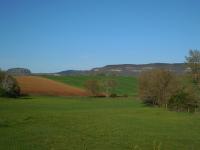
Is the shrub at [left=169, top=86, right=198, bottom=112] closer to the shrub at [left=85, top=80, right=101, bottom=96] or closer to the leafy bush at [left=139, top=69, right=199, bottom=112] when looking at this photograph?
the leafy bush at [left=139, top=69, right=199, bottom=112]

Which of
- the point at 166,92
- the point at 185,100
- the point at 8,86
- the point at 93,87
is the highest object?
the point at 8,86

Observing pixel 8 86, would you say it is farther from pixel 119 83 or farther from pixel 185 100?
pixel 119 83

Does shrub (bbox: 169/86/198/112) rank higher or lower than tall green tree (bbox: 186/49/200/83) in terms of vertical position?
lower

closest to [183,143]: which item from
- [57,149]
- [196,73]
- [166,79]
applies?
[57,149]

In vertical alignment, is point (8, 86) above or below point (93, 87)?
above

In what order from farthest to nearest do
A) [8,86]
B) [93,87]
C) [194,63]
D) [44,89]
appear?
1. [93,87]
2. [44,89]
3. [8,86]
4. [194,63]

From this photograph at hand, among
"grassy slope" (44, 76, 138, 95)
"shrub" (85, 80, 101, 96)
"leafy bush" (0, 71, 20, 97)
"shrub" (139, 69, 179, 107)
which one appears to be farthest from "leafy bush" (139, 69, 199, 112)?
"grassy slope" (44, 76, 138, 95)

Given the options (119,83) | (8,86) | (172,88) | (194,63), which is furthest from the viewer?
(119,83)

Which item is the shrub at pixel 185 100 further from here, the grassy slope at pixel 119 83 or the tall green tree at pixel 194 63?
the grassy slope at pixel 119 83

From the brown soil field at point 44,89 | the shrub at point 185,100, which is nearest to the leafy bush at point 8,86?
the brown soil field at point 44,89

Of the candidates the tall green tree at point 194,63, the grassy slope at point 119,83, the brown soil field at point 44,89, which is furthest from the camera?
the grassy slope at point 119,83

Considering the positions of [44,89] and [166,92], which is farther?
[44,89]

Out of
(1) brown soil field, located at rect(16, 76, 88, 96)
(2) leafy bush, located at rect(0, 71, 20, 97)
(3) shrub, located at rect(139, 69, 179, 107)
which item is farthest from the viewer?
(1) brown soil field, located at rect(16, 76, 88, 96)

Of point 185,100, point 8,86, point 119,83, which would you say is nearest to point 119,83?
point 119,83
